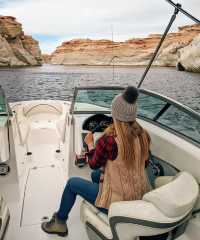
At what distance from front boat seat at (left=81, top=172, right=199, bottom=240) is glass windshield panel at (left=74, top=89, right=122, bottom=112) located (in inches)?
108

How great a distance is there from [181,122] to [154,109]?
595mm

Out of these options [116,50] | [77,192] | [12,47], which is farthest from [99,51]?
[77,192]

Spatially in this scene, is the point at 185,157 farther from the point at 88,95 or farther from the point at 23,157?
the point at 23,157

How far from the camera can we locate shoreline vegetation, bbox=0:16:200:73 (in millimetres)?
54344

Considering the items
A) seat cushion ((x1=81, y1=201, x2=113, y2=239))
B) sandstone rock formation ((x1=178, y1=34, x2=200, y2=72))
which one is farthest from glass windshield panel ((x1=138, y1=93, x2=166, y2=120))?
sandstone rock formation ((x1=178, y1=34, x2=200, y2=72))

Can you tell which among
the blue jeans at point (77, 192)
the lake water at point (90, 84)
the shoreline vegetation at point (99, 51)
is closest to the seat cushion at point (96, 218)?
the blue jeans at point (77, 192)

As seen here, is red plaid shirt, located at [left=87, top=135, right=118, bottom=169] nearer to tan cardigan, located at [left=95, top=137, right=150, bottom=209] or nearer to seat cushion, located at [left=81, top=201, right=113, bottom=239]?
tan cardigan, located at [left=95, top=137, right=150, bottom=209]

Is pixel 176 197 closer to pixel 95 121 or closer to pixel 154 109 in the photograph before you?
pixel 154 109

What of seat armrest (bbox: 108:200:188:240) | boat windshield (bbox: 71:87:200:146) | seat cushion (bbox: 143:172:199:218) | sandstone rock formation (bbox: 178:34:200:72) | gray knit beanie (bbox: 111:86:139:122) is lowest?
sandstone rock formation (bbox: 178:34:200:72)

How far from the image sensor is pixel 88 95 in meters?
4.87

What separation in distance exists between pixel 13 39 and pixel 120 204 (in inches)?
3918

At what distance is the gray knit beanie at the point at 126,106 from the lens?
2.16 metres

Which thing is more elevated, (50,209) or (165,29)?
(165,29)

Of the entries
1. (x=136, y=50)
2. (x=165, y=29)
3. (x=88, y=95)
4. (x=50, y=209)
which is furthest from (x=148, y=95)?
(x=136, y=50)
